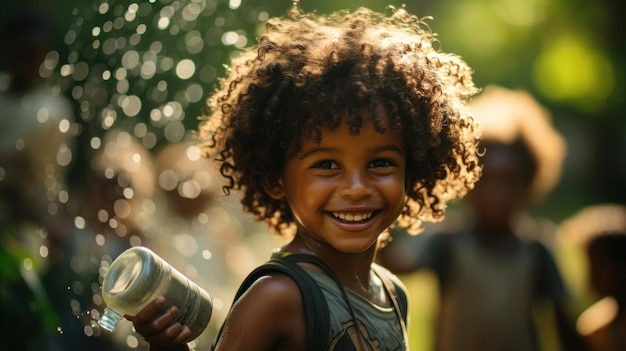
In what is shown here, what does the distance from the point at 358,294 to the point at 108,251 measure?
200cm

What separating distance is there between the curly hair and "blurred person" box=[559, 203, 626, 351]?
1.61 metres

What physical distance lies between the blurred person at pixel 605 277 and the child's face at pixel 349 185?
6.70 feet

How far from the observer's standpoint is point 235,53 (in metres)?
4.35

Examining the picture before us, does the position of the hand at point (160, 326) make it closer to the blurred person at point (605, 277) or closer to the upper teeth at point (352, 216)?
the upper teeth at point (352, 216)

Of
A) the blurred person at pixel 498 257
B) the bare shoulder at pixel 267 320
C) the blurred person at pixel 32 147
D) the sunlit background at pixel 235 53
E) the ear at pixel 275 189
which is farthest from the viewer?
the blurred person at pixel 32 147

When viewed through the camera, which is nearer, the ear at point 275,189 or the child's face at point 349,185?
the child's face at point 349,185

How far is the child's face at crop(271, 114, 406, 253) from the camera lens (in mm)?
2172

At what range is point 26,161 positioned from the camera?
182 inches

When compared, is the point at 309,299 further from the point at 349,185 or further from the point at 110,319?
the point at 110,319

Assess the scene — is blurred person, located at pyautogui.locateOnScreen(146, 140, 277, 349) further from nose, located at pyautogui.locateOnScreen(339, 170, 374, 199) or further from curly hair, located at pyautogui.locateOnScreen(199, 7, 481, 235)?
nose, located at pyautogui.locateOnScreen(339, 170, 374, 199)

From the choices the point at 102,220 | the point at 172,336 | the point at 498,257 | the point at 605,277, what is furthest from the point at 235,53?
the point at 172,336

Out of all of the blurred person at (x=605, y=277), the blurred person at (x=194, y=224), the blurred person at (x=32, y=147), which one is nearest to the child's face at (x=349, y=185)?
the blurred person at (x=32, y=147)

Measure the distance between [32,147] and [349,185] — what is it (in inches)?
109

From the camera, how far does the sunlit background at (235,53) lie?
12.3ft
